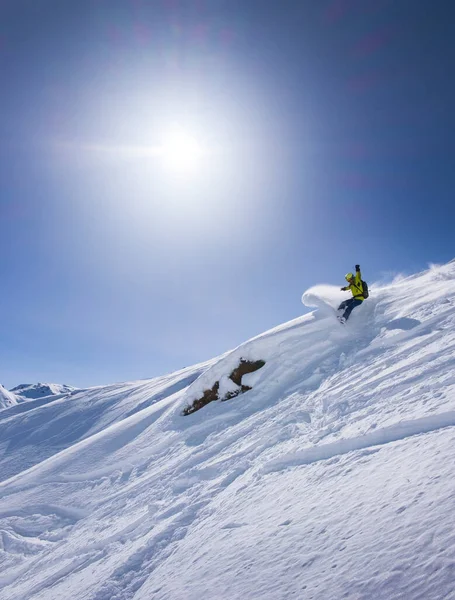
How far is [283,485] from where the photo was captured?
5.80 meters

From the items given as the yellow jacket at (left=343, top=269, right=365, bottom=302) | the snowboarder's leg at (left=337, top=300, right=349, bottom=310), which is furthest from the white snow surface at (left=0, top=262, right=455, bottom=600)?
the yellow jacket at (left=343, top=269, right=365, bottom=302)

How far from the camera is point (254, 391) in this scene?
1248cm

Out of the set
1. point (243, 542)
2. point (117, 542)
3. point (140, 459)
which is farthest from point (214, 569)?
point (140, 459)

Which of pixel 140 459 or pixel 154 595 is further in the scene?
pixel 140 459

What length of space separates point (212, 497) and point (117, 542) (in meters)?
2.21

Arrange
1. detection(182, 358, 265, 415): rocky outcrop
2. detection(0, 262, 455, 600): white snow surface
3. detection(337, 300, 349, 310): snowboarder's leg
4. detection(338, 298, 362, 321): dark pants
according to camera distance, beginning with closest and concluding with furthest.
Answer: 1. detection(0, 262, 455, 600): white snow surface
2. detection(182, 358, 265, 415): rocky outcrop
3. detection(338, 298, 362, 321): dark pants
4. detection(337, 300, 349, 310): snowboarder's leg

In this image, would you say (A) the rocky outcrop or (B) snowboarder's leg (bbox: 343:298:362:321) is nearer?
(A) the rocky outcrop

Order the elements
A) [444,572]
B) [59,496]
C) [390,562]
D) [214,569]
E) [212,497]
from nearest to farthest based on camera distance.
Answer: [444,572] < [390,562] < [214,569] < [212,497] < [59,496]

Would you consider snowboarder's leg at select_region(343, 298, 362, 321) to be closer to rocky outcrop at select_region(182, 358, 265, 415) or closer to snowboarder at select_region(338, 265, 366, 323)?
snowboarder at select_region(338, 265, 366, 323)

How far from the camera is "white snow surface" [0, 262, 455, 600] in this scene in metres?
3.45

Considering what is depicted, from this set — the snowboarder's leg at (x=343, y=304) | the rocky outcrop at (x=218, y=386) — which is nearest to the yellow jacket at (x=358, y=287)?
the snowboarder's leg at (x=343, y=304)

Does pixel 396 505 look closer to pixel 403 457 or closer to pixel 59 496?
pixel 403 457

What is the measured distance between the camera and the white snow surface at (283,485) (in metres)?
3.45

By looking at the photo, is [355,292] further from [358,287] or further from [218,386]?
[218,386]
